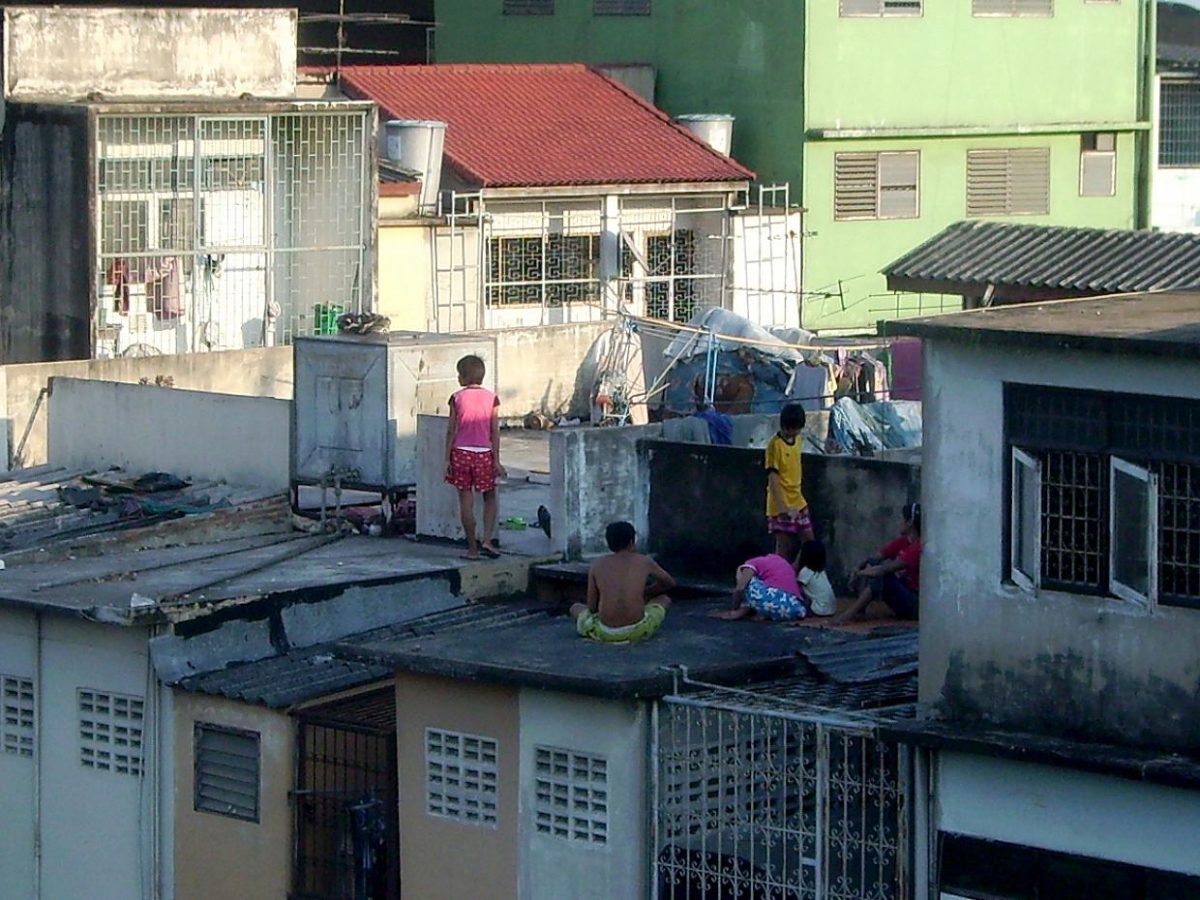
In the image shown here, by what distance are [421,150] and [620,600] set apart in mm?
14706

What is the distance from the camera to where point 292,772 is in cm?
1572

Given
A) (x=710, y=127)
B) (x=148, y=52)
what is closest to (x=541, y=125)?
(x=710, y=127)

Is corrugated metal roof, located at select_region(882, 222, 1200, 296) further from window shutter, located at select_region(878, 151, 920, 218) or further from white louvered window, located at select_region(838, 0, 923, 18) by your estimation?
window shutter, located at select_region(878, 151, 920, 218)

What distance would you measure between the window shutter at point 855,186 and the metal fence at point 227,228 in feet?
29.0

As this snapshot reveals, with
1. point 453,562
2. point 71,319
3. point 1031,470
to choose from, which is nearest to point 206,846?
point 453,562

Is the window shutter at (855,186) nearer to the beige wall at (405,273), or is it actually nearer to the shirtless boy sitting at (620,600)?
the beige wall at (405,273)

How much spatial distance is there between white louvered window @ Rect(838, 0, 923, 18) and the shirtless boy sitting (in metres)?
19.8

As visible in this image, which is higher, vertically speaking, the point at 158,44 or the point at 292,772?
the point at 158,44

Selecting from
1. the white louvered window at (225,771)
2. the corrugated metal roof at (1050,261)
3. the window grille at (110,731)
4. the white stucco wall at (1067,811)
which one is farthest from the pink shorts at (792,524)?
the corrugated metal roof at (1050,261)

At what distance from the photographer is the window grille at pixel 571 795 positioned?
1424cm

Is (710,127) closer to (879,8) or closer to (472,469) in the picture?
(879,8)

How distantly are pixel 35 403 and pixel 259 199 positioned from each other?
5676 millimetres

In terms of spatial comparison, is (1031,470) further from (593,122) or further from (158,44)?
(593,122)

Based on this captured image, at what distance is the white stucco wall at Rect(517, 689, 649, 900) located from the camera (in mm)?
14125
